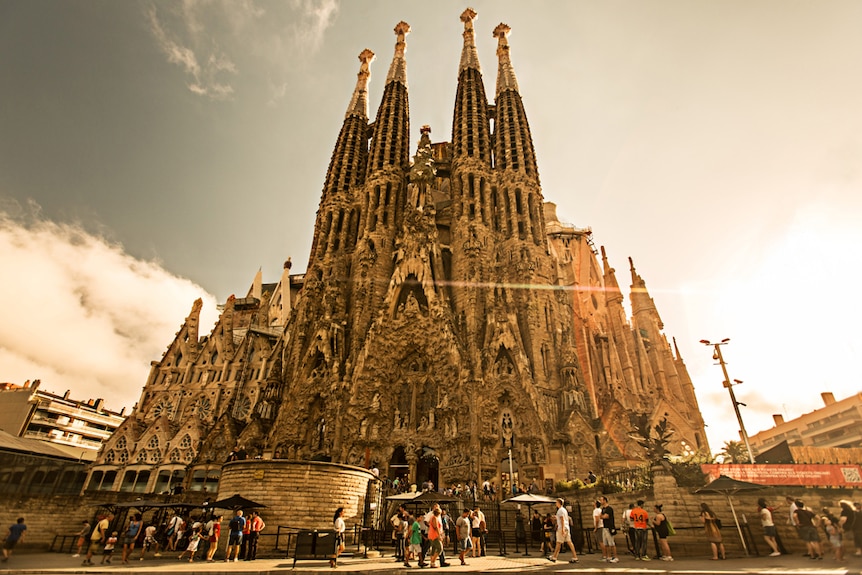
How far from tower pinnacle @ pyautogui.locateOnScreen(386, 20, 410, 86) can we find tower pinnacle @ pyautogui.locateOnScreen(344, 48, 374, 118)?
3581 mm

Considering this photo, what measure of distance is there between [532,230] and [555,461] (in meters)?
19.0

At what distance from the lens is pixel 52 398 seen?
172ft

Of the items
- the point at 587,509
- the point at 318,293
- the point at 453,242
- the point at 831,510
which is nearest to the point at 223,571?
the point at 587,509

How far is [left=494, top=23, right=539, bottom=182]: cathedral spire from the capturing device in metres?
43.2

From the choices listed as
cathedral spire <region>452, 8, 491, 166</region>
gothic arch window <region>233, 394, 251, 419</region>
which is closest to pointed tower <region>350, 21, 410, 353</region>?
cathedral spire <region>452, 8, 491, 166</region>

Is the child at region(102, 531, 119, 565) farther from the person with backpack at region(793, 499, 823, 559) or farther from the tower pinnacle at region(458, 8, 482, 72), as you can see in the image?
the tower pinnacle at region(458, 8, 482, 72)

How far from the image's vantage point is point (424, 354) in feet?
111

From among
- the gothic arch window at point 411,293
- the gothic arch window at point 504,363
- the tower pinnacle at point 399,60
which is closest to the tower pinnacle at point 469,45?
the tower pinnacle at point 399,60

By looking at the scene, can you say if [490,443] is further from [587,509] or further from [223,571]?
[223,571]

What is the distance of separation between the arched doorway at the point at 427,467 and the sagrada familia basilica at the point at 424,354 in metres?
0.09

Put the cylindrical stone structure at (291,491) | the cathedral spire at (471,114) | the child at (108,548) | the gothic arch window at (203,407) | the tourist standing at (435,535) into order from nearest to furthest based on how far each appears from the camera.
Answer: the tourist standing at (435,535), the child at (108,548), the cylindrical stone structure at (291,491), the gothic arch window at (203,407), the cathedral spire at (471,114)

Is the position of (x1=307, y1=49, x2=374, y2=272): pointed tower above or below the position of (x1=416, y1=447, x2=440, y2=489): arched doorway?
above

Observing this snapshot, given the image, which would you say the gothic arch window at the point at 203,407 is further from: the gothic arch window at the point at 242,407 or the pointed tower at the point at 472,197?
the pointed tower at the point at 472,197

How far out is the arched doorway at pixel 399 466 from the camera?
98.8 feet
